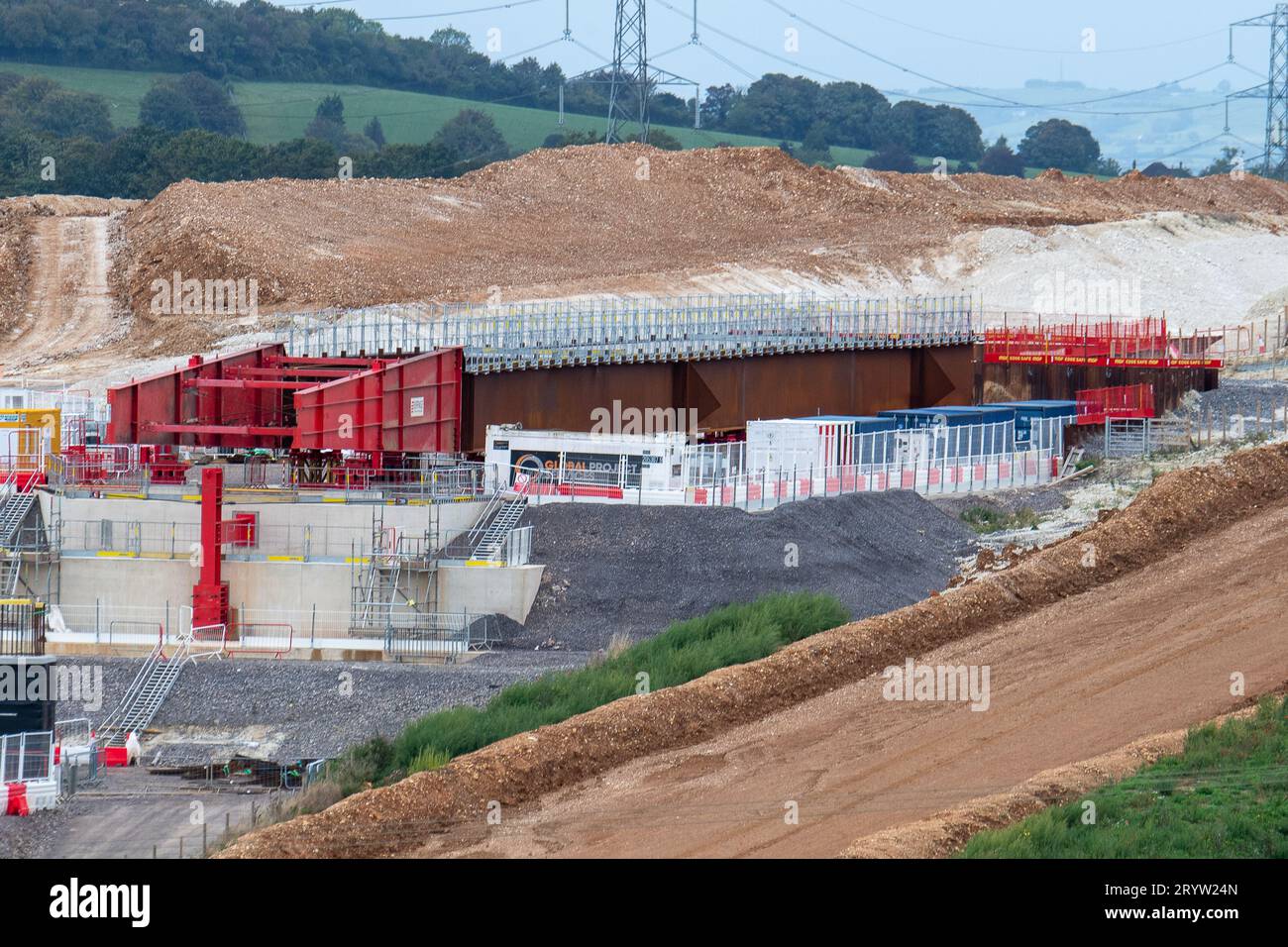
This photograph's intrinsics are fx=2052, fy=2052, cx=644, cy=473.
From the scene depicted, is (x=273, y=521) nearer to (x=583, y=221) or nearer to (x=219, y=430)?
(x=219, y=430)

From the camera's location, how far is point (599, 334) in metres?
54.7

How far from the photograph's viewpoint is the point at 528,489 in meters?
44.7

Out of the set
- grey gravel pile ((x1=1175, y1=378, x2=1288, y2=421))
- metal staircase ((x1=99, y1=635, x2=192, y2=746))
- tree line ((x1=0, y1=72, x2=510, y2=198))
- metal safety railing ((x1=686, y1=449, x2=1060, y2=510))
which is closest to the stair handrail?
metal staircase ((x1=99, y1=635, x2=192, y2=746))

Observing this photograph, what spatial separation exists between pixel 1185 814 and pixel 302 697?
1724 centimetres

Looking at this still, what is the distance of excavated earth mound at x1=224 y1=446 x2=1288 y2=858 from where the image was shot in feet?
74.5

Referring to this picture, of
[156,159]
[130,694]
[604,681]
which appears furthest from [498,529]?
[156,159]

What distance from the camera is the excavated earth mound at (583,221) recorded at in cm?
7644

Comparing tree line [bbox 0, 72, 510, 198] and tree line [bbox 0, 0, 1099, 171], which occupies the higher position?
tree line [bbox 0, 0, 1099, 171]

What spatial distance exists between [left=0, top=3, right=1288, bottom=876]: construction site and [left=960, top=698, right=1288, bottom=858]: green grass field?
2.29ft

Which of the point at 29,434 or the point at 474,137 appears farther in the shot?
the point at 474,137

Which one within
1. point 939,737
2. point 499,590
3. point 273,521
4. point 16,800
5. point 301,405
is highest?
point 301,405

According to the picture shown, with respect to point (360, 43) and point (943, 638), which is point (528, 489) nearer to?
point (943, 638)

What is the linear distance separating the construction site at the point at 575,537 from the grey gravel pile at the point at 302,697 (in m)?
0.10

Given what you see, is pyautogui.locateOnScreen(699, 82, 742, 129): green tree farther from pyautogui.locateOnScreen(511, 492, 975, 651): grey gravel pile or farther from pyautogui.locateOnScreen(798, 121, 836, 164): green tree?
pyautogui.locateOnScreen(511, 492, 975, 651): grey gravel pile
